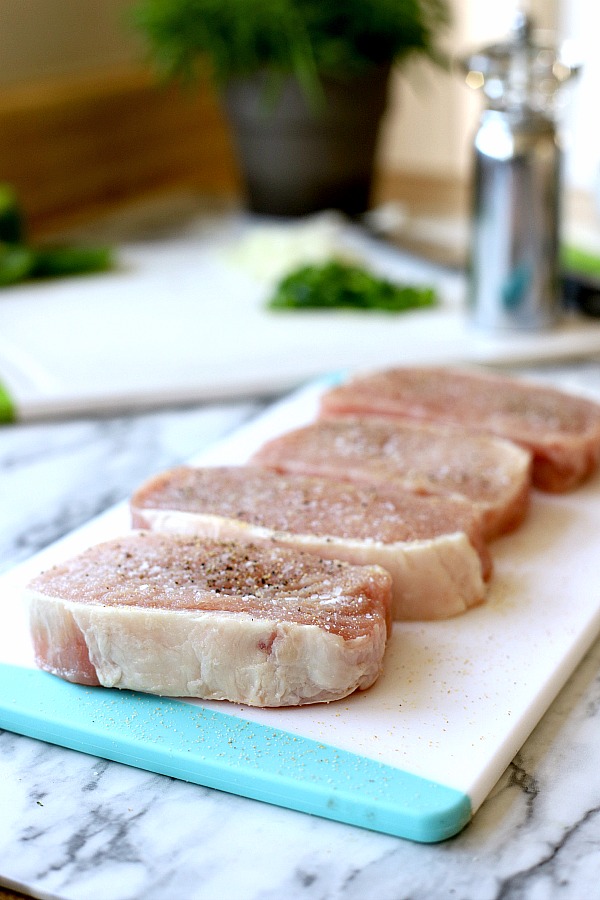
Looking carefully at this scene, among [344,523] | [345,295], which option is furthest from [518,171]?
[344,523]

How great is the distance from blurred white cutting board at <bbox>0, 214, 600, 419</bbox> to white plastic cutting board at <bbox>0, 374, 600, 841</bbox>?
758 mm

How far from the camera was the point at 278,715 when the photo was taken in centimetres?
110

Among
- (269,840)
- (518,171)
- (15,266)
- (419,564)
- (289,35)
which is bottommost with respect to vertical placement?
(269,840)

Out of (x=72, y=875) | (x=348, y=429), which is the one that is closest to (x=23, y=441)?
(x=348, y=429)

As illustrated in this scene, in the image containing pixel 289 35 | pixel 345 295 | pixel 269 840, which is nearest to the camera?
pixel 269 840

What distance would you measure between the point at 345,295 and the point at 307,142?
69cm

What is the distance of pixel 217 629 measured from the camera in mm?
1085

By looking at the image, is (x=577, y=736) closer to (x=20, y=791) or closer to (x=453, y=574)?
(x=453, y=574)

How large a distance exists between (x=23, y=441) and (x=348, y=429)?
0.62 meters

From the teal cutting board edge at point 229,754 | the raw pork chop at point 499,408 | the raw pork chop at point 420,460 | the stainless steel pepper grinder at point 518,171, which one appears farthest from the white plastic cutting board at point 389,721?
the stainless steel pepper grinder at point 518,171

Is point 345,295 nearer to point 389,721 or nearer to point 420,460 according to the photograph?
point 420,460

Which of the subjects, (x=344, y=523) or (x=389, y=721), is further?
(x=344, y=523)

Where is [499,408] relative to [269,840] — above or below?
above

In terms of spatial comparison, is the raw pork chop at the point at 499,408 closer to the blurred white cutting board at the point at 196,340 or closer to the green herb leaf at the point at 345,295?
the blurred white cutting board at the point at 196,340
